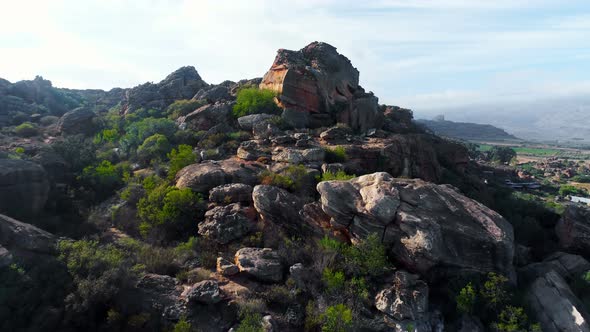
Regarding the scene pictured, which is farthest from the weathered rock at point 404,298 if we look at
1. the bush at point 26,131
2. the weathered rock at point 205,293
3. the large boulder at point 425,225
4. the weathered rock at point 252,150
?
the bush at point 26,131

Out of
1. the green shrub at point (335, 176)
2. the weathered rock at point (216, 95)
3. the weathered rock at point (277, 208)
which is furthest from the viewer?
the weathered rock at point (216, 95)

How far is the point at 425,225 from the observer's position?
1227 cm

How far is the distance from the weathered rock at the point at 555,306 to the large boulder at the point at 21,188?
21.4 meters

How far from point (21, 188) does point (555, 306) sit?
22579 mm

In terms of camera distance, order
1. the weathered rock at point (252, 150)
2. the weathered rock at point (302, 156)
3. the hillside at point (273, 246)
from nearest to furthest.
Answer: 1. the hillside at point (273, 246)
2. the weathered rock at point (302, 156)
3. the weathered rock at point (252, 150)

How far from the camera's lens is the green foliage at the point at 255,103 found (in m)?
27.4

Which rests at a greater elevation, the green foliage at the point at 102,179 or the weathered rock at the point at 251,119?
the weathered rock at the point at 251,119

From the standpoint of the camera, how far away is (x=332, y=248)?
42.7 feet

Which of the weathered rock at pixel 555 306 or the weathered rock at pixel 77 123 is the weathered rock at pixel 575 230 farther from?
the weathered rock at pixel 77 123

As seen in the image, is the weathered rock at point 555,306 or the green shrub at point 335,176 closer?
the weathered rock at point 555,306

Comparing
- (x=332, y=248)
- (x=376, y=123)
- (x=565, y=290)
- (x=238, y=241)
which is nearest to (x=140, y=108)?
(x=376, y=123)

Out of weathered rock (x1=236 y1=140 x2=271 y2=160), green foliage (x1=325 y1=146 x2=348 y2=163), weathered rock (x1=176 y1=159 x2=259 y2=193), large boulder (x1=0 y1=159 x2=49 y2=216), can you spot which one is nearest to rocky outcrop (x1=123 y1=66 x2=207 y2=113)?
weathered rock (x1=236 y1=140 x2=271 y2=160)

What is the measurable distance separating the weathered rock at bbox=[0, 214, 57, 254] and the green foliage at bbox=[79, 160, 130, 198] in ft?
28.0

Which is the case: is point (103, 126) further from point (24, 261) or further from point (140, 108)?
point (24, 261)
